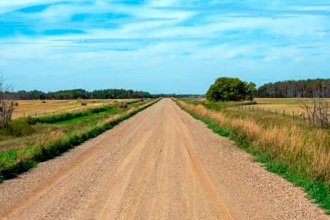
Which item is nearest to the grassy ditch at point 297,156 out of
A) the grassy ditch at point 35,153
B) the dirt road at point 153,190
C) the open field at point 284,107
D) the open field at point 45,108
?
the dirt road at point 153,190

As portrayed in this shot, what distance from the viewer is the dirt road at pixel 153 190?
7.85 meters

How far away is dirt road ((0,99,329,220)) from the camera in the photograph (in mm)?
7852

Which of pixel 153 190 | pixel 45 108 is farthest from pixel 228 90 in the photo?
pixel 153 190

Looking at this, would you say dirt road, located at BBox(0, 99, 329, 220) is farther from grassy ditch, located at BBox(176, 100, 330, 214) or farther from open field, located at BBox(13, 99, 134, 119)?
open field, located at BBox(13, 99, 134, 119)

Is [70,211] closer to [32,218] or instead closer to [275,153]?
[32,218]

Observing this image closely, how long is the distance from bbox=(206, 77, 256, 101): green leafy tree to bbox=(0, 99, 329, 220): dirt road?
303 ft

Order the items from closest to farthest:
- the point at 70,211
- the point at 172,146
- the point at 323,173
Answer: the point at 70,211 → the point at 323,173 → the point at 172,146

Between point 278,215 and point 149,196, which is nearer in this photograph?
point 278,215

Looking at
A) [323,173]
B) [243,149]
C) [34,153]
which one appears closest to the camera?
[323,173]

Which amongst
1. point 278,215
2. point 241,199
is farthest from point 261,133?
point 278,215

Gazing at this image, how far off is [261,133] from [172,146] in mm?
3726

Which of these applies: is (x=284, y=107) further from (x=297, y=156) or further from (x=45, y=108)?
(x=297, y=156)

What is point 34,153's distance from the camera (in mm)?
15430

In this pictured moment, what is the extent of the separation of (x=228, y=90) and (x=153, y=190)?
9997 cm
